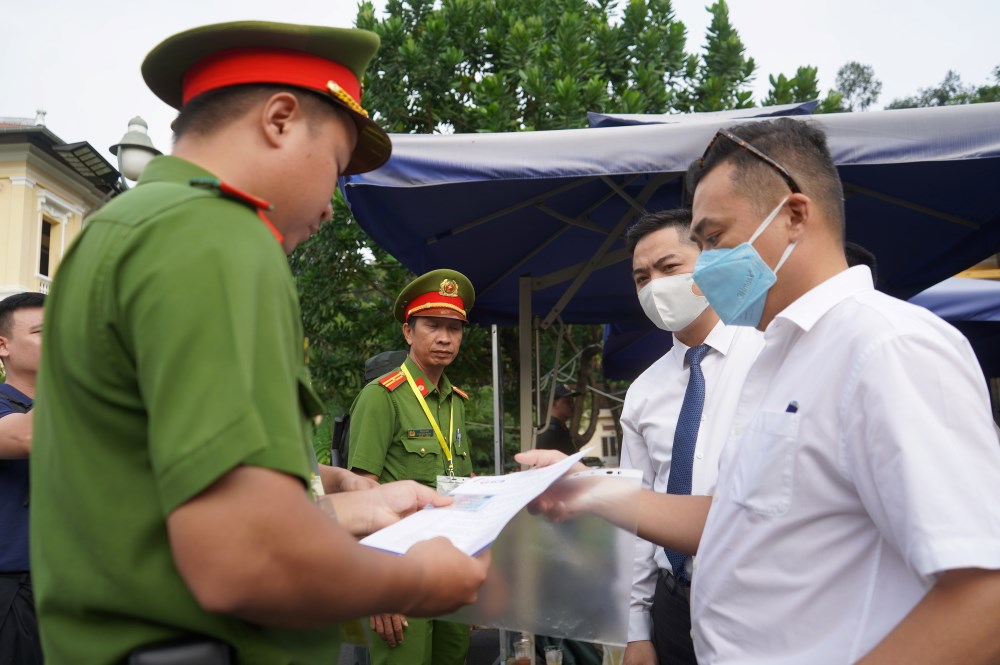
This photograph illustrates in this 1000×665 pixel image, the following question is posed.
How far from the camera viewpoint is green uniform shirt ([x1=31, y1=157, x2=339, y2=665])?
2.85 feet

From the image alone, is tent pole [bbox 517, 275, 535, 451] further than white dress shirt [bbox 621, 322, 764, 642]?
Yes

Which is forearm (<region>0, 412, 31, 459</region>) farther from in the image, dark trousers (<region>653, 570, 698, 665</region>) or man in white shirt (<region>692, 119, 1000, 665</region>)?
man in white shirt (<region>692, 119, 1000, 665</region>)

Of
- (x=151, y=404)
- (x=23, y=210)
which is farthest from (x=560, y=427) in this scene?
(x=23, y=210)

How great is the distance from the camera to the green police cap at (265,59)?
1238 mm

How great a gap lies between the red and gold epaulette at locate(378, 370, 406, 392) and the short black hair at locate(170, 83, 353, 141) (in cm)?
295

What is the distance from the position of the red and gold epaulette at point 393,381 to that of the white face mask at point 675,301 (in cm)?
174

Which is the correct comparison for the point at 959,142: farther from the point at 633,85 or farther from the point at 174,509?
the point at 633,85

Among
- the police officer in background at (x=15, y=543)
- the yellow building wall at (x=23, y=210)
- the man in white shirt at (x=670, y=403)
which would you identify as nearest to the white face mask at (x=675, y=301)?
the man in white shirt at (x=670, y=403)

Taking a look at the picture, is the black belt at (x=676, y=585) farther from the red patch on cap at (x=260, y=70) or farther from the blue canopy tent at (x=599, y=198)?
the red patch on cap at (x=260, y=70)

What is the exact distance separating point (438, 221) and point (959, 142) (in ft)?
8.94

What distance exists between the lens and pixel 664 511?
6.94 ft

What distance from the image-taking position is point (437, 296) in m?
4.50

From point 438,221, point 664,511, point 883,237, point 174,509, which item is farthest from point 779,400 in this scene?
point 883,237

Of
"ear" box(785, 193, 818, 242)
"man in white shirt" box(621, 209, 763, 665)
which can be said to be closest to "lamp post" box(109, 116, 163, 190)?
"man in white shirt" box(621, 209, 763, 665)
